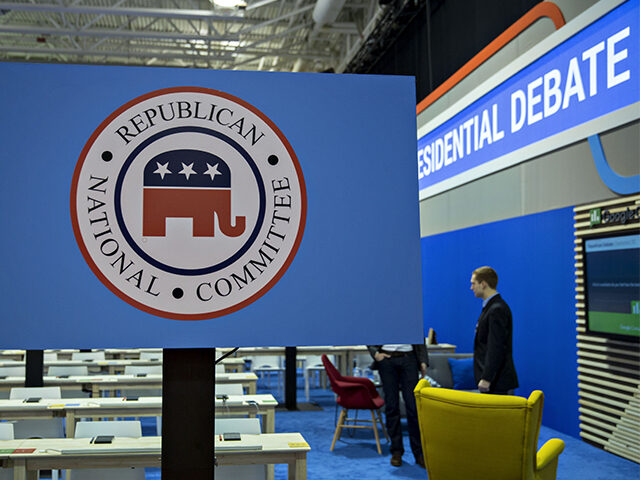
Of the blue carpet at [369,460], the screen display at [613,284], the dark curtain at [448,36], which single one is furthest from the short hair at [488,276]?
the dark curtain at [448,36]

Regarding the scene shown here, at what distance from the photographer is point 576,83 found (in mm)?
6133

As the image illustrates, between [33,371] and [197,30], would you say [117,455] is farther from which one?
[197,30]

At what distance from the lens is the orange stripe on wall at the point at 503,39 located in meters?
6.73

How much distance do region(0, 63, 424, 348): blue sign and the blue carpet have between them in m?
4.43

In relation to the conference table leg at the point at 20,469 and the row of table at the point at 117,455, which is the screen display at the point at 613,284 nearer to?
the row of table at the point at 117,455

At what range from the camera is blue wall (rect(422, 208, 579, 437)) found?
21.9 feet

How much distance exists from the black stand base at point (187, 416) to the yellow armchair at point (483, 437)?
245 centimetres

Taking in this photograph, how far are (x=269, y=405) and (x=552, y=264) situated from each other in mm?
Answer: 3926

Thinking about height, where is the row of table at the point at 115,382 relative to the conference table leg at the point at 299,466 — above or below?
above

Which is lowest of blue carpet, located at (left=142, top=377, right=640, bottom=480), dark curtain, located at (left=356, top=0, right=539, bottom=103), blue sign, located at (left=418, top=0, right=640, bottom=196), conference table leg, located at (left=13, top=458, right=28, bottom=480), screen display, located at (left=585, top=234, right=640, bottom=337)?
blue carpet, located at (left=142, top=377, right=640, bottom=480)

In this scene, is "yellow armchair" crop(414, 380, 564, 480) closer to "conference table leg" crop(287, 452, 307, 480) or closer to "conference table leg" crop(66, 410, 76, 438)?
"conference table leg" crop(287, 452, 307, 480)

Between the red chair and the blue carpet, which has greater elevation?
the red chair

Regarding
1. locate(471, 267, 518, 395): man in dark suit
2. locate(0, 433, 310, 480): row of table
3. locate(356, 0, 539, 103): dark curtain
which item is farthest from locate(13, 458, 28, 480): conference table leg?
locate(356, 0, 539, 103): dark curtain

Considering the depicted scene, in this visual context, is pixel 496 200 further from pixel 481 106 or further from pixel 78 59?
pixel 78 59
